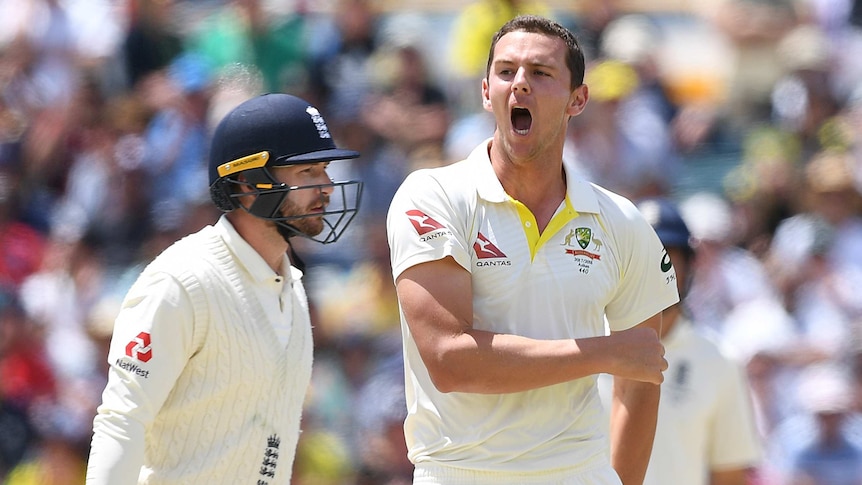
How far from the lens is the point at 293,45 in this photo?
952 centimetres

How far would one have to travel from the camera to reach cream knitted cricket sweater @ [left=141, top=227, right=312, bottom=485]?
13.6ft

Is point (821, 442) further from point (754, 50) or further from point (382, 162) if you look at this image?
point (382, 162)

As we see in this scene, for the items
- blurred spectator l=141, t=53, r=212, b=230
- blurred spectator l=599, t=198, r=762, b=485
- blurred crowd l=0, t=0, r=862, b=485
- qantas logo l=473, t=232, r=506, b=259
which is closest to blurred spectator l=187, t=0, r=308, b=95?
blurred crowd l=0, t=0, r=862, b=485

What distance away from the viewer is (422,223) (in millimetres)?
3785

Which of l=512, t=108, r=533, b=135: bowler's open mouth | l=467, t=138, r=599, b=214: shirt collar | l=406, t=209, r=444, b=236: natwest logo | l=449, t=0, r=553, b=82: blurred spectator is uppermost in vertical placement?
l=449, t=0, r=553, b=82: blurred spectator

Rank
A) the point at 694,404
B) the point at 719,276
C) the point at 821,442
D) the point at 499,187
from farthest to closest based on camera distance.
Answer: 1. the point at 719,276
2. the point at 821,442
3. the point at 694,404
4. the point at 499,187

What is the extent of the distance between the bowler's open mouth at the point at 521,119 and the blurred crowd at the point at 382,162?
4.30 meters

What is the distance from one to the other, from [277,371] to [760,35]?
5.81m

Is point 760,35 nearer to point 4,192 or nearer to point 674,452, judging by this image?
point 674,452

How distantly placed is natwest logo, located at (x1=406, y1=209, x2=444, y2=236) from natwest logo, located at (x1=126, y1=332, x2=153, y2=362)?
0.88 m

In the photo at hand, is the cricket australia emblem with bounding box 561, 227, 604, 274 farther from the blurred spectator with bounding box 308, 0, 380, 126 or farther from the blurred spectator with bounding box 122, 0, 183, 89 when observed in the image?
the blurred spectator with bounding box 122, 0, 183, 89

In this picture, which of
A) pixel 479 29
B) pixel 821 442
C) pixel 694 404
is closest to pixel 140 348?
pixel 694 404

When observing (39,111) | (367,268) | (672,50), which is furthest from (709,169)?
(39,111)

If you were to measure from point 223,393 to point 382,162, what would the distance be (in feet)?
16.2
